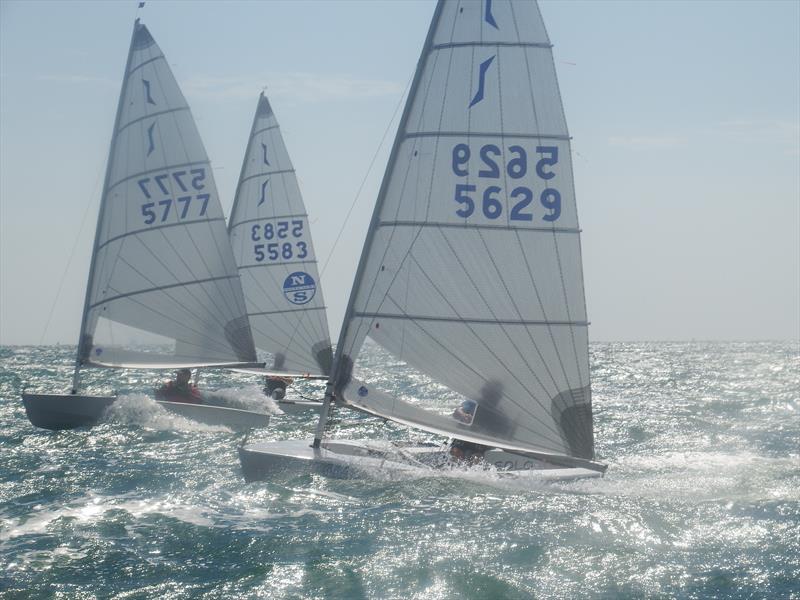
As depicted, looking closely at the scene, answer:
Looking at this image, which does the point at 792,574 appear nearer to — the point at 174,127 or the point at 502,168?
the point at 502,168

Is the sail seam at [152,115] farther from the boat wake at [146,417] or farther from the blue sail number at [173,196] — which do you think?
the boat wake at [146,417]

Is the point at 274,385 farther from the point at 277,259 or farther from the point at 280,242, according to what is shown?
the point at 280,242

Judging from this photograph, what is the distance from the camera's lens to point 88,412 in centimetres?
1891

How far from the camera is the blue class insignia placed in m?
24.8

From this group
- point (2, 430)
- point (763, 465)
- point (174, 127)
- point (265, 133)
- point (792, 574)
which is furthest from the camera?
point (265, 133)

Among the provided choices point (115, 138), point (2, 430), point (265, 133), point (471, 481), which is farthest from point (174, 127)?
point (471, 481)

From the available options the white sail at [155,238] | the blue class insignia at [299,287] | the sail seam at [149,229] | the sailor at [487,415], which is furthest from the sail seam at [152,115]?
the sailor at [487,415]

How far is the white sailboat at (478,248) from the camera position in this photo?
495 inches

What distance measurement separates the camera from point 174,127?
20.3 metres

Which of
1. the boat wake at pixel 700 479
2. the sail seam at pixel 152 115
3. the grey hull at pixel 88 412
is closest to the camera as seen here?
the boat wake at pixel 700 479

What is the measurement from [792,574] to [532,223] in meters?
5.06

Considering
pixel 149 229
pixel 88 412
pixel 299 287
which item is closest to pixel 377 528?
pixel 88 412

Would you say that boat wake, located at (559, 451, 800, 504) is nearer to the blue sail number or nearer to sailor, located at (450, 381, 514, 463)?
sailor, located at (450, 381, 514, 463)

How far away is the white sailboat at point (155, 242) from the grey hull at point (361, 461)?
23.8 feet
